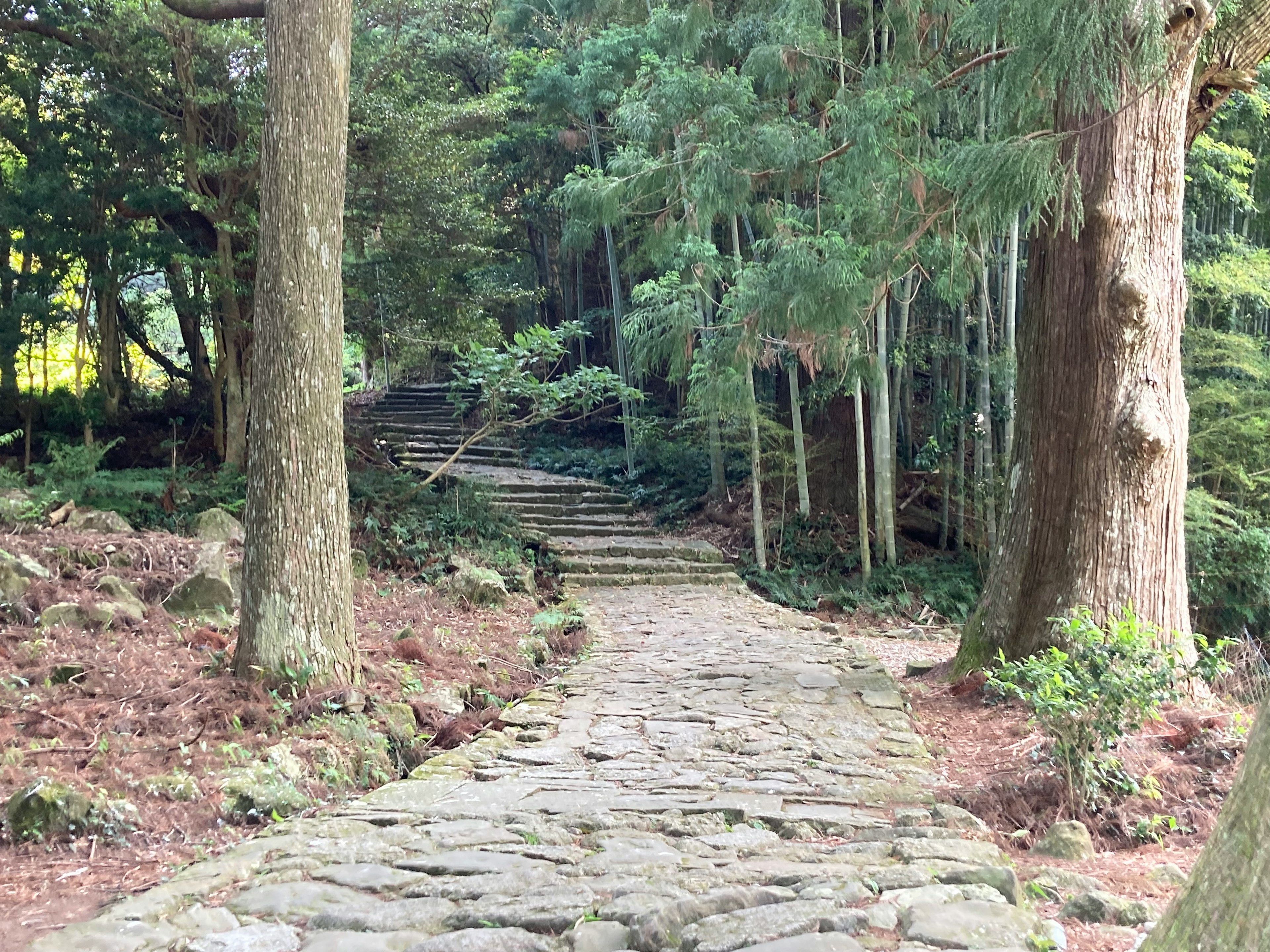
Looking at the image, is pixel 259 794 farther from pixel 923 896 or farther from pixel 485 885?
pixel 923 896

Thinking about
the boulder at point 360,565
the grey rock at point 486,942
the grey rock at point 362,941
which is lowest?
the grey rock at point 362,941

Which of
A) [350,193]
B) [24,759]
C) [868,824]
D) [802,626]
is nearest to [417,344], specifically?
[350,193]

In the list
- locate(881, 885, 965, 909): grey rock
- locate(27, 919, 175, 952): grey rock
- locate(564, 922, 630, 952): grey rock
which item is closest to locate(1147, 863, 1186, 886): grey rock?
locate(881, 885, 965, 909): grey rock

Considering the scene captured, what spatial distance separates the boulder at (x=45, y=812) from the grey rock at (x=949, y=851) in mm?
2603

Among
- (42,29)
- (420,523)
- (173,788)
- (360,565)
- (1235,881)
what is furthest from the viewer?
(420,523)

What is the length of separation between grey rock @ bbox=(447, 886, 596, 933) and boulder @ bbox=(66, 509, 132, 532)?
5623 millimetres

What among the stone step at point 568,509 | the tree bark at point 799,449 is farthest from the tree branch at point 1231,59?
the stone step at point 568,509

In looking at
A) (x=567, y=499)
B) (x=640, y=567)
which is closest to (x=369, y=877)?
(x=640, y=567)

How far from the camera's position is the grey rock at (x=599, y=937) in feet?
6.68

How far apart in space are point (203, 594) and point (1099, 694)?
4.86 m

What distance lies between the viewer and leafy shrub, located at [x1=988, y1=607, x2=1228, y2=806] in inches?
124

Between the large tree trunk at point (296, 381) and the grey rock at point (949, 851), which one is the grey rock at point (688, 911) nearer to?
the grey rock at point (949, 851)

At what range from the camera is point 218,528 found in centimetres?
727

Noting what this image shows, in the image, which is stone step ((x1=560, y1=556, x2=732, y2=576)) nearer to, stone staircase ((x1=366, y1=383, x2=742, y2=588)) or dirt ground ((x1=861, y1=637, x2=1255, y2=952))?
stone staircase ((x1=366, y1=383, x2=742, y2=588))
